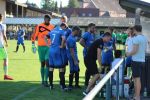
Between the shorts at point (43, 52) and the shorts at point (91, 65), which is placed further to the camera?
the shorts at point (43, 52)

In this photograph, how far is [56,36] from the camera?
12.0m

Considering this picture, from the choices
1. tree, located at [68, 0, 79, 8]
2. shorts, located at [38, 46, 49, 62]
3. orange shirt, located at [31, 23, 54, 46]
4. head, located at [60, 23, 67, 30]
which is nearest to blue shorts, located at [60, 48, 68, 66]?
head, located at [60, 23, 67, 30]

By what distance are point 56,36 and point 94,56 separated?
150 centimetres

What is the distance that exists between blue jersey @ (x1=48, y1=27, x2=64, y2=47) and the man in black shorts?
1.25 metres

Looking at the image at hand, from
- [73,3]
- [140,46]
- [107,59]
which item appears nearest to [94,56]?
[140,46]

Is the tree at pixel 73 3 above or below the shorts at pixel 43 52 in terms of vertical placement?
above

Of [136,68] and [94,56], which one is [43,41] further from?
[136,68]

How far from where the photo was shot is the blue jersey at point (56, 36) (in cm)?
1199

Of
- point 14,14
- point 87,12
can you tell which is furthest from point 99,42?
point 87,12

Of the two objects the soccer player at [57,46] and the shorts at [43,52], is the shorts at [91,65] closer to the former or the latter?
the soccer player at [57,46]

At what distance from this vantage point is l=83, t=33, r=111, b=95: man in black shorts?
415 inches

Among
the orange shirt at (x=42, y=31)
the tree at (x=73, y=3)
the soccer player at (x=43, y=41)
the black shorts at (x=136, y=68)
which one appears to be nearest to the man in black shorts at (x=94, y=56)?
the black shorts at (x=136, y=68)

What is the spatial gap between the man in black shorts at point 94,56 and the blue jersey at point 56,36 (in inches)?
49.1

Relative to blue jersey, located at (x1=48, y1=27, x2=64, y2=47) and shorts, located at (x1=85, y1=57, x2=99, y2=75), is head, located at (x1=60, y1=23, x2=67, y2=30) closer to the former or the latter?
blue jersey, located at (x1=48, y1=27, x2=64, y2=47)
